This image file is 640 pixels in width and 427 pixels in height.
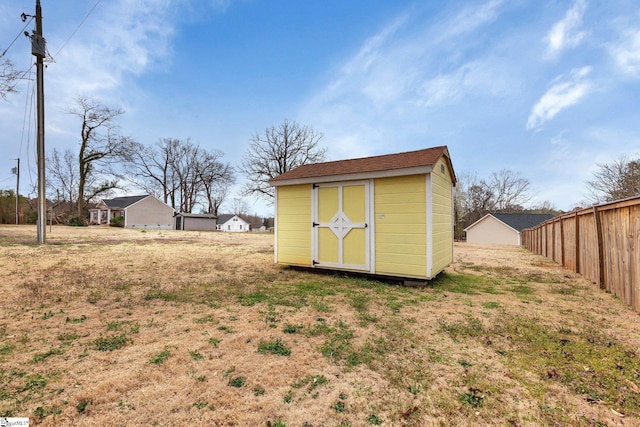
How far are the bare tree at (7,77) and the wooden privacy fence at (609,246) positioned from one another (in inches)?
536

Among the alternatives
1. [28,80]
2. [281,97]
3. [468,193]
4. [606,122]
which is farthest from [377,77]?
Result: [468,193]

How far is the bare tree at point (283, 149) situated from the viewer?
Result: 71.3 feet

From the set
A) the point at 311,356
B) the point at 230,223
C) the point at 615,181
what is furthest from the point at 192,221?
the point at 615,181

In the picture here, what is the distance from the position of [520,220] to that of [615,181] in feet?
36.7

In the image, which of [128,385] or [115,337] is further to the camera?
[115,337]

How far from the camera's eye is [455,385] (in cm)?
191

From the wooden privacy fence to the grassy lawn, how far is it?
359 millimetres

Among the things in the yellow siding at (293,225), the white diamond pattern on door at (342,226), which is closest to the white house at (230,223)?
the yellow siding at (293,225)

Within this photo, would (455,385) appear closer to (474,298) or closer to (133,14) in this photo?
(474,298)

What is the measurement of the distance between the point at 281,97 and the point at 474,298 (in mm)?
13679

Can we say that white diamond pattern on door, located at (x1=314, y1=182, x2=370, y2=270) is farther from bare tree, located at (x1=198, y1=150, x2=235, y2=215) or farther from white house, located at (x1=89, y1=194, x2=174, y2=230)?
bare tree, located at (x1=198, y1=150, x2=235, y2=215)

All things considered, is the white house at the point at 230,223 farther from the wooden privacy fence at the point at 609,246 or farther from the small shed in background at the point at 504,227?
the wooden privacy fence at the point at 609,246

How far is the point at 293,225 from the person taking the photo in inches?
252

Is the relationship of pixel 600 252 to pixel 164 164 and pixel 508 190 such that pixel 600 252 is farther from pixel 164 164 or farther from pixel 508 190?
pixel 164 164
